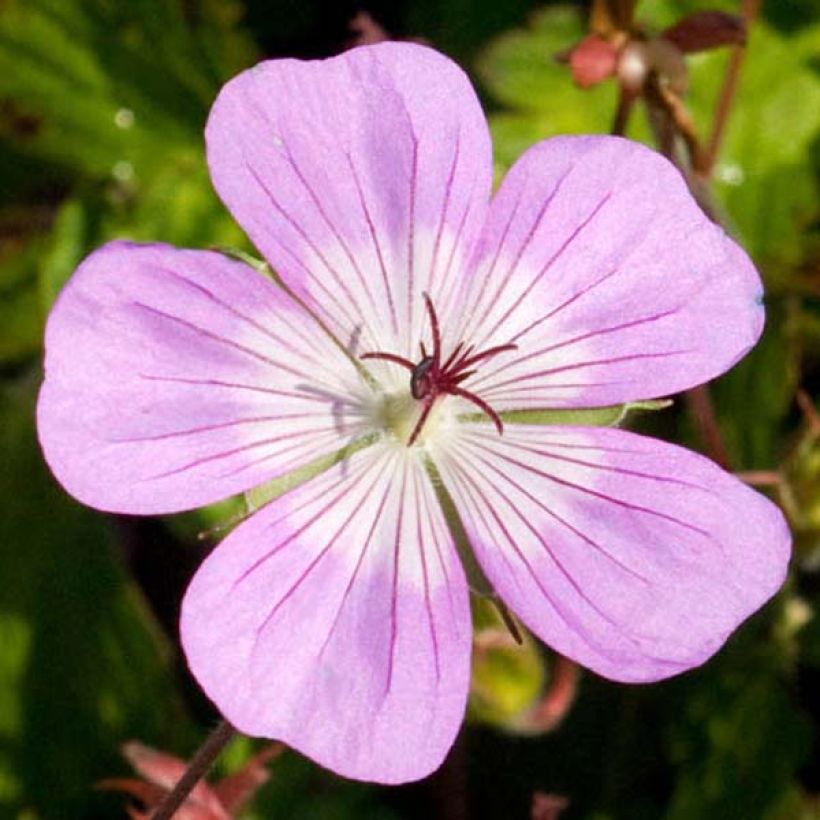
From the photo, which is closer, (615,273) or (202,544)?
(615,273)

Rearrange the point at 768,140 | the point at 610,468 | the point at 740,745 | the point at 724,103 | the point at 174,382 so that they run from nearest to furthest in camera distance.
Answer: the point at 174,382 < the point at 610,468 < the point at 724,103 < the point at 740,745 < the point at 768,140

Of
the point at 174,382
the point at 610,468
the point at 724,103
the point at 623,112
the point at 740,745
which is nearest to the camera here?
the point at 174,382

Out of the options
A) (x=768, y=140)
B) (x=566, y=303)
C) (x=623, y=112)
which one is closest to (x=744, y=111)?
(x=768, y=140)

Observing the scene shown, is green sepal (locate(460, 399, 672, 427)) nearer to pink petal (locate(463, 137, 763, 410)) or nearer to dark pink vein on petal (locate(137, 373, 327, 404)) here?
pink petal (locate(463, 137, 763, 410))

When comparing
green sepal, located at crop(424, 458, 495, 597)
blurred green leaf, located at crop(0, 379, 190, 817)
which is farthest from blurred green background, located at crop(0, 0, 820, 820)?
green sepal, located at crop(424, 458, 495, 597)

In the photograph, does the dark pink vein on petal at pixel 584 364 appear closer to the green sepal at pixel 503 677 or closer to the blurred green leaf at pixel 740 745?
the green sepal at pixel 503 677

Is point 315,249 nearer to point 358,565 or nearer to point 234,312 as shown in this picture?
point 234,312

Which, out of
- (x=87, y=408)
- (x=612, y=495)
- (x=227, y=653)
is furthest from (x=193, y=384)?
(x=612, y=495)

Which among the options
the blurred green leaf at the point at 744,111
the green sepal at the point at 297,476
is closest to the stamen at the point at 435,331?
the green sepal at the point at 297,476
